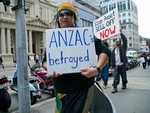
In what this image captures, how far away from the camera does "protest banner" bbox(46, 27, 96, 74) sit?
2.68m

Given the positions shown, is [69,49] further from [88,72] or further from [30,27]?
[30,27]

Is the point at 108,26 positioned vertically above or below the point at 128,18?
below

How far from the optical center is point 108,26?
8.42 meters

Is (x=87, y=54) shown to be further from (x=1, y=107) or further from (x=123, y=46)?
(x=123, y=46)

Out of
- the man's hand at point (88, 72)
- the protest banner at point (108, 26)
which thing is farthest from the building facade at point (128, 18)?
the man's hand at point (88, 72)

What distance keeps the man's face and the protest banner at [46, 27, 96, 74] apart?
4.2 inches

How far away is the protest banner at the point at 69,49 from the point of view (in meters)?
2.68

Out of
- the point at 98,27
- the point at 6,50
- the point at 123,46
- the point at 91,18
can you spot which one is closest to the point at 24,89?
the point at 98,27

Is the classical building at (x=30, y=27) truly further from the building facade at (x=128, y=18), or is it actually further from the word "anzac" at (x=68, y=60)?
the building facade at (x=128, y=18)

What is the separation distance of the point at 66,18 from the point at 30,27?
45.3 meters

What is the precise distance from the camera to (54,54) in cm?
271

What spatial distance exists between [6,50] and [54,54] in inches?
1562

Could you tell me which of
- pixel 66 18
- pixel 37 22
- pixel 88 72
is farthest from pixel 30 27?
pixel 88 72

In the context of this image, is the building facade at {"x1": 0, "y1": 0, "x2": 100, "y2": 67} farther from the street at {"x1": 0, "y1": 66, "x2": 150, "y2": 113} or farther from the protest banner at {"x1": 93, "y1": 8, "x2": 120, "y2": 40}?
the protest banner at {"x1": 93, "y1": 8, "x2": 120, "y2": 40}
